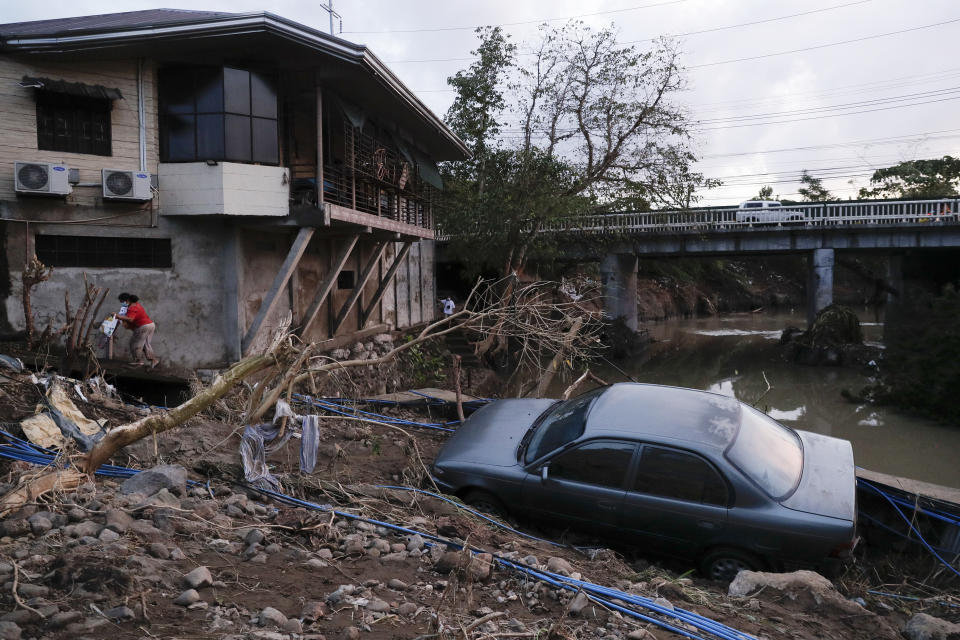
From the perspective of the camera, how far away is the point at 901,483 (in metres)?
6.80

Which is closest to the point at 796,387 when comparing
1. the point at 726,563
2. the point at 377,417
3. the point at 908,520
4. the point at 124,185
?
the point at 908,520

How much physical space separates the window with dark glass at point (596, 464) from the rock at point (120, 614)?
11.8ft

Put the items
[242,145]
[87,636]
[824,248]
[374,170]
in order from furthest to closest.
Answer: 1. [824,248]
2. [374,170]
3. [242,145]
4. [87,636]

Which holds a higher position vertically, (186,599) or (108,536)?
(108,536)

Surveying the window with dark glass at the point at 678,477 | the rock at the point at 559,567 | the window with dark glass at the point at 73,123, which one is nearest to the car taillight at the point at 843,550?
the window with dark glass at the point at 678,477

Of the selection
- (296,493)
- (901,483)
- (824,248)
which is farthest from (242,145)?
(824,248)

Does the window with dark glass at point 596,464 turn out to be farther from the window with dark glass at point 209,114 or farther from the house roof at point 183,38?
the window with dark glass at point 209,114

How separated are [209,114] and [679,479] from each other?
9388mm

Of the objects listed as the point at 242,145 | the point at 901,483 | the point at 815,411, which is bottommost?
the point at 815,411

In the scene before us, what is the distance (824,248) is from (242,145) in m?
23.7

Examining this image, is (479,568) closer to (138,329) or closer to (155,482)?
(155,482)

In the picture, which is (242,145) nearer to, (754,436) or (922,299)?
(754,436)

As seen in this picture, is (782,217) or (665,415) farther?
(782,217)

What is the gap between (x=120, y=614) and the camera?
3420 mm
